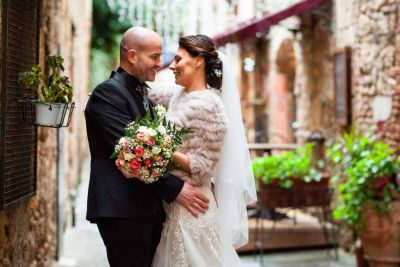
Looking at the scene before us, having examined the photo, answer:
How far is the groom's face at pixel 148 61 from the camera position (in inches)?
129

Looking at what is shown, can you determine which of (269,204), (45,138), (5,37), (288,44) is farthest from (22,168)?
(288,44)

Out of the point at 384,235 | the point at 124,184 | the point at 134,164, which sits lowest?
the point at 384,235

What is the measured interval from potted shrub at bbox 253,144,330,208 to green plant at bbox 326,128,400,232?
754 millimetres

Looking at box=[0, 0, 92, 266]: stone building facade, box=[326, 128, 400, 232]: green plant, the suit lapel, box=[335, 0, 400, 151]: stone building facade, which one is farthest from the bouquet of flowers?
box=[335, 0, 400, 151]: stone building facade

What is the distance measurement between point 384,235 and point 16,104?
4.01 meters

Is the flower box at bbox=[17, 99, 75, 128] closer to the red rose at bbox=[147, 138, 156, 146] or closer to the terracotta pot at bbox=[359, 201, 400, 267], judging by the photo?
the red rose at bbox=[147, 138, 156, 146]

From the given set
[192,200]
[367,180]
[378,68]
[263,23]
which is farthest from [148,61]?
[263,23]

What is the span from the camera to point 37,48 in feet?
13.3

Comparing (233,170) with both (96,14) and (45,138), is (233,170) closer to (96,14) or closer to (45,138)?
(45,138)

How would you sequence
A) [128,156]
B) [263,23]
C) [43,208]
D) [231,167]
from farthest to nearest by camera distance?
1. [263,23]
2. [43,208]
3. [231,167]
4. [128,156]

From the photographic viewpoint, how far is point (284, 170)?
7.20 meters

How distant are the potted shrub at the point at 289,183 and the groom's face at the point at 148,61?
399 centimetres

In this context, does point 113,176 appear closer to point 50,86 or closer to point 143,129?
point 143,129

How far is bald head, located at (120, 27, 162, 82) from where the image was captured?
3.26m
